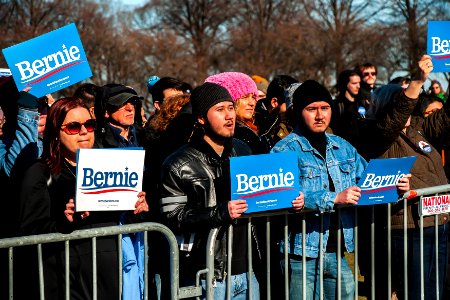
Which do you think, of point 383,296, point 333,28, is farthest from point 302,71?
point 383,296

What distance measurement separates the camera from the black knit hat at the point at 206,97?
4.89 metres

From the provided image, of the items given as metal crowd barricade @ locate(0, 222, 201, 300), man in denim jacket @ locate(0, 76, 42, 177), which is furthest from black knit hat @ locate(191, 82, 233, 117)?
man in denim jacket @ locate(0, 76, 42, 177)

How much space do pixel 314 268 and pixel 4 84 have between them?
2.34m

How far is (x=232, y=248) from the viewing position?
15.8 feet

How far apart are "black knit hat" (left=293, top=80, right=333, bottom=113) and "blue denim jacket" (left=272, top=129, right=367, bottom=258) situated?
0.18 m

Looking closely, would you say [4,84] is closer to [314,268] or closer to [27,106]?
[27,106]

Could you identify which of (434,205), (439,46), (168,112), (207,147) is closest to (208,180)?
(207,147)

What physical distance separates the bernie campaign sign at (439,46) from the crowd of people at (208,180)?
29 cm

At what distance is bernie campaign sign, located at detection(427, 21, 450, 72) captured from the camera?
5.60 metres

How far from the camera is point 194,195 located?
185 inches

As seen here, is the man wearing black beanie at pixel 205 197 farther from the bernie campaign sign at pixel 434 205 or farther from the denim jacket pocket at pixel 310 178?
the bernie campaign sign at pixel 434 205

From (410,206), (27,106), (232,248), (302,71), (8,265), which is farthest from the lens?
(302,71)

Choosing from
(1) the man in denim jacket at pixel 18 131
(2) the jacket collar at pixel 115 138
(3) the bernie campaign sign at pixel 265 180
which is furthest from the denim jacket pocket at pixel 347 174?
(1) the man in denim jacket at pixel 18 131

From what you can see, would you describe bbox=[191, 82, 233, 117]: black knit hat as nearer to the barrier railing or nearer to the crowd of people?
the crowd of people
